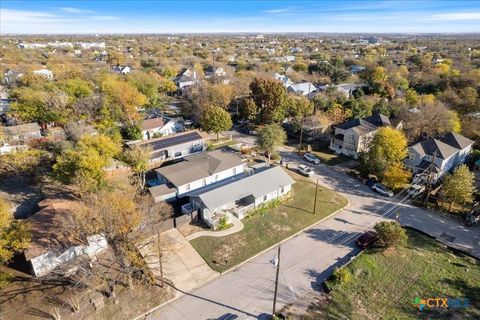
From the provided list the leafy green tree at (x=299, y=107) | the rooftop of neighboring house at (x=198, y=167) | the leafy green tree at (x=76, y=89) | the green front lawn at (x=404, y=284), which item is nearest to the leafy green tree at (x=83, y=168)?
the rooftop of neighboring house at (x=198, y=167)

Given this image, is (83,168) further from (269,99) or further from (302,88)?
(302,88)

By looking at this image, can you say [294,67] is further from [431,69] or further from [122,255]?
[122,255]

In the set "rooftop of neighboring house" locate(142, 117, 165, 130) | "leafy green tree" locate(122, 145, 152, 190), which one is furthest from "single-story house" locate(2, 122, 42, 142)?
"leafy green tree" locate(122, 145, 152, 190)

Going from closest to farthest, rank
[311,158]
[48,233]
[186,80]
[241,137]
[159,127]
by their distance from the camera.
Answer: [48,233] < [311,158] < [159,127] < [241,137] < [186,80]

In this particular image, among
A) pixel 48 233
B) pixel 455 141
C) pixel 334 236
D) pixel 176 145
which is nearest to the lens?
pixel 48 233

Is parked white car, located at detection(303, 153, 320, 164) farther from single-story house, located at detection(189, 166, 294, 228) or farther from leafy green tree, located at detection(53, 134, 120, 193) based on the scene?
leafy green tree, located at detection(53, 134, 120, 193)

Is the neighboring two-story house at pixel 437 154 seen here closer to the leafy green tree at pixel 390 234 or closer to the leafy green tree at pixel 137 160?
the leafy green tree at pixel 390 234

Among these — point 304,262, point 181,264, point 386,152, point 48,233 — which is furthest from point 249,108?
point 48,233
